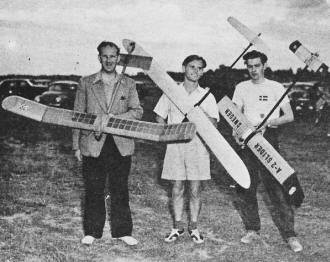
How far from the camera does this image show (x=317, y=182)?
6.55 m

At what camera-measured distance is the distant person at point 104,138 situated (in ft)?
11.7

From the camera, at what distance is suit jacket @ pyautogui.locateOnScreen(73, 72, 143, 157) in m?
3.57

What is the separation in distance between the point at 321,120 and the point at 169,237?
43.8 feet

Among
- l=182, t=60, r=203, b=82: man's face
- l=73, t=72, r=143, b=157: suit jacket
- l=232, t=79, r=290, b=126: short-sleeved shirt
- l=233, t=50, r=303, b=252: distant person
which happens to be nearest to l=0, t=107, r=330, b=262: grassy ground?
l=233, t=50, r=303, b=252: distant person

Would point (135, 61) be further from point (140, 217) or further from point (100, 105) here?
point (140, 217)

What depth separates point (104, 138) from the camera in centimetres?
358

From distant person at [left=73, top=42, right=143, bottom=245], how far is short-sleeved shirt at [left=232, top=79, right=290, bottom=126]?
97 cm

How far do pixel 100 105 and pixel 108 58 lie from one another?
41 cm

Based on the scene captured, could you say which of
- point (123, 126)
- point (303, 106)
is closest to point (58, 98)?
point (303, 106)

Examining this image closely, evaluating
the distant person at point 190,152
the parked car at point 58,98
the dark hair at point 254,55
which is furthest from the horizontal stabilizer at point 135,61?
the parked car at point 58,98

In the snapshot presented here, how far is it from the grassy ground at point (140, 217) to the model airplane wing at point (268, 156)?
0.58m

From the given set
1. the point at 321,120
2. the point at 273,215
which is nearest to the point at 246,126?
the point at 273,215

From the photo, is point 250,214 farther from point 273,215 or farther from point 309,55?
point 309,55

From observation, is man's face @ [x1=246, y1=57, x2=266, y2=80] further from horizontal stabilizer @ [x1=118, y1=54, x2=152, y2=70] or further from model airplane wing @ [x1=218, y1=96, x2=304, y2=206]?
horizontal stabilizer @ [x1=118, y1=54, x2=152, y2=70]
